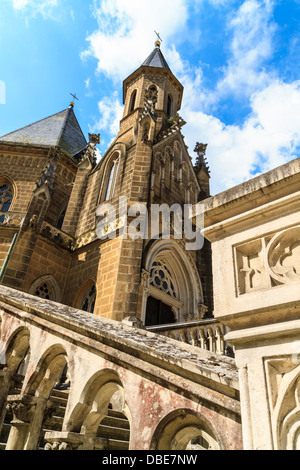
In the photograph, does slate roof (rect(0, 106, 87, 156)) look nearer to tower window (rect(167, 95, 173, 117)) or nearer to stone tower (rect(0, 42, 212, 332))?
stone tower (rect(0, 42, 212, 332))

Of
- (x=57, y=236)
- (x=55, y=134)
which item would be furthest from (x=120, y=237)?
(x=55, y=134)

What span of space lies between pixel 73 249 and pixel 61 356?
9434 millimetres

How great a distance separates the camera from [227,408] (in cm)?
175

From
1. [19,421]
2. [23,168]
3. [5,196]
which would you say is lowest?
[19,421]

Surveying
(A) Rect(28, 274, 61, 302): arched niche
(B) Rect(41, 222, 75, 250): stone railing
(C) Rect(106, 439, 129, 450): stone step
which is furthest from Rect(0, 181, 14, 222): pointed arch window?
(C) Rect(106, 439, 129, 450): stone step

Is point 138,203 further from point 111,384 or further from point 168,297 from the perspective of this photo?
point 111,384

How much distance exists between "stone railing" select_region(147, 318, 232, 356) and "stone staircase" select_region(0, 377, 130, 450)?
2.52m

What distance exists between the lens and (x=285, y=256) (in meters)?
1.82

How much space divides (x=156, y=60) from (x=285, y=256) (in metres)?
21.7

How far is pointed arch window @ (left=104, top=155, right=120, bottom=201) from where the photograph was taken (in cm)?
1313

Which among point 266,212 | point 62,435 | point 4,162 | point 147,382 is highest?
point 4,162

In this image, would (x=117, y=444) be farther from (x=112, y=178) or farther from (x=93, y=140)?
(x=93, y=140)

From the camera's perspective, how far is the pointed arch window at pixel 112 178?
517 inches

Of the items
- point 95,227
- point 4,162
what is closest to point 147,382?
point 95,227
